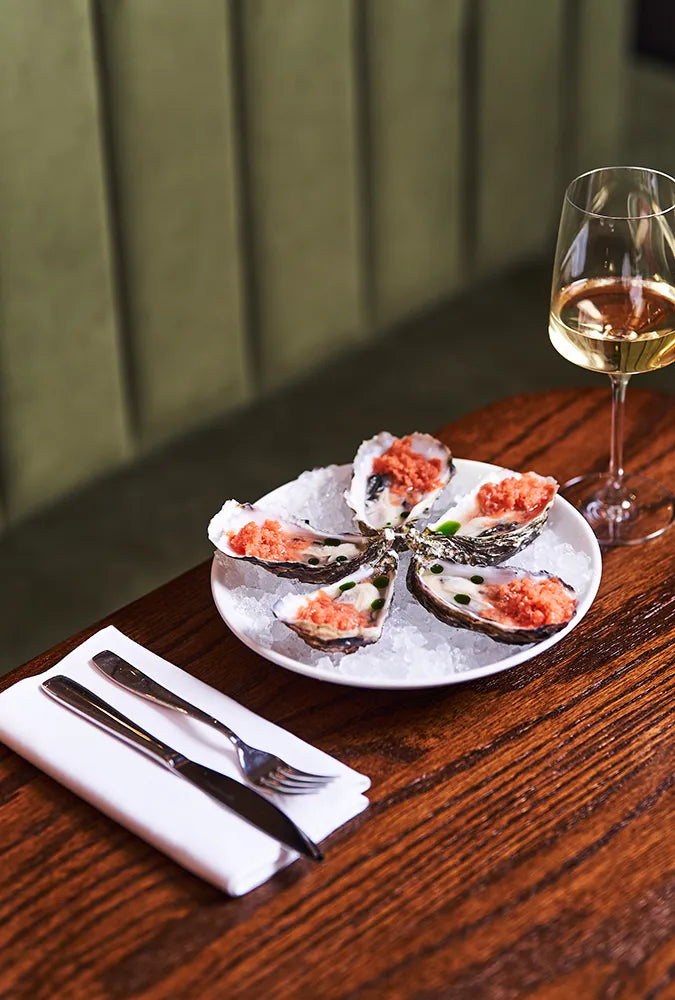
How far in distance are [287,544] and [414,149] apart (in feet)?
4.79

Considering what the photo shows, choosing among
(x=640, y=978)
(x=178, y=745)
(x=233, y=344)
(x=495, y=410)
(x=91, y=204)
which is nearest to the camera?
(x=640, y=978)

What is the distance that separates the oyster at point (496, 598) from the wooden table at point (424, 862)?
2.2 inches

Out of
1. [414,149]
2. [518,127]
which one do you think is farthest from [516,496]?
[518,127]

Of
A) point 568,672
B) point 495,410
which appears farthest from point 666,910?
point 495,410

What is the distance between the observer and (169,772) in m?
0.79

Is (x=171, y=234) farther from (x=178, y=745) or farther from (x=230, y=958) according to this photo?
(x=230, y=958)

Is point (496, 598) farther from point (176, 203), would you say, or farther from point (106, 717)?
point (176, 203)

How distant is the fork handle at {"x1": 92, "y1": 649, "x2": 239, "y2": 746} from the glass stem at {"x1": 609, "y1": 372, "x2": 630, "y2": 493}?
1.33 ft

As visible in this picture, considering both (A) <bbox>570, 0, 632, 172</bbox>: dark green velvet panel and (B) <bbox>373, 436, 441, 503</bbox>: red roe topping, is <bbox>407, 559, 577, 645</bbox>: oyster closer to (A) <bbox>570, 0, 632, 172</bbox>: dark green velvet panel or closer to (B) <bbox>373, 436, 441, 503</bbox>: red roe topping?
(B) <bbox>373, 436, 441, 503</bbox>: red roe topping

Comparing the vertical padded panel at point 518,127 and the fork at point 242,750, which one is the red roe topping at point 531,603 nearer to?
the fork at point 242,750

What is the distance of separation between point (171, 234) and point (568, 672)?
126cm

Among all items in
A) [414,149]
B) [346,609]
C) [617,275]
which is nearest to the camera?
[346,609]

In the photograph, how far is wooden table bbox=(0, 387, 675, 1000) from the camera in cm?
68

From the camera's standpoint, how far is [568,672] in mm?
868
